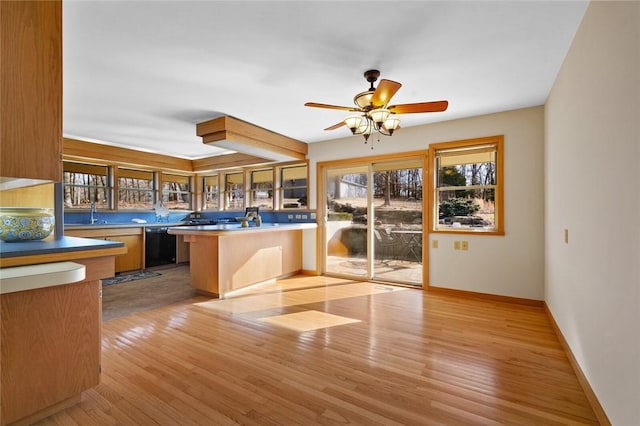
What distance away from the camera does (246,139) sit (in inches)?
163

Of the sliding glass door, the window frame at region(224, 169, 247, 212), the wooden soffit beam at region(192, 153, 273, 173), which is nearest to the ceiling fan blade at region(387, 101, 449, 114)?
the sliding glass door

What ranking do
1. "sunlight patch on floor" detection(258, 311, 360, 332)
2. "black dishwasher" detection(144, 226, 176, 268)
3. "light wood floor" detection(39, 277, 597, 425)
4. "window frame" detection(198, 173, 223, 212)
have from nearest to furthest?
"light wood floor" detection(39, 277, 597, 425) < "sunlight patch on floor" detection(258, 311, 360, 332) < "black dishwasher" detection(144, 226, 176, 268) < "window frame" detection(198, 173, 223, 212)

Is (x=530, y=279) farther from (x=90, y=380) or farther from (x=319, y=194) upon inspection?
(x=90, y=380)

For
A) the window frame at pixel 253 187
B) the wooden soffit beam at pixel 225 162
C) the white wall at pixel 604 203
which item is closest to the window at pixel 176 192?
the wooden soffit beam at pixel 225 162

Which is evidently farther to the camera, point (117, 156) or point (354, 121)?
point (117, 156)

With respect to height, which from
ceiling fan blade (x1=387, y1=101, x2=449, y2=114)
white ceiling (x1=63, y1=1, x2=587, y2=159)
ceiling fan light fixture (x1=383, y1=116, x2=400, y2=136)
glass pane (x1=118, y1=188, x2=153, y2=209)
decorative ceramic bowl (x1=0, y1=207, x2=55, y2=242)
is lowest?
decorative ceramic bowl (x1=0, y1=207, x2=55, y2=242)

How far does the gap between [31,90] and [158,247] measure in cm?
497

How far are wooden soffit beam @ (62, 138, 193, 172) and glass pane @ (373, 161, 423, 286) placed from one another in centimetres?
474

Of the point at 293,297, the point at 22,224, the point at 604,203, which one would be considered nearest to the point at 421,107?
the point at 604,203

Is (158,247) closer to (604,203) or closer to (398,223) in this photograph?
(398,223)

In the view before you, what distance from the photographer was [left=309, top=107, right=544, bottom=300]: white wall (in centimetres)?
346

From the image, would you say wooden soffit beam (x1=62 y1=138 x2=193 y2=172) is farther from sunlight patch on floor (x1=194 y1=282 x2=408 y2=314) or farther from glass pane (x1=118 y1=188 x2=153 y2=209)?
sunlight patch on floor (x1=194 y1=282 x2=408 y2=314)

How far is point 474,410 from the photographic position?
64.2 inches

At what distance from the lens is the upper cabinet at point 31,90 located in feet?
4.48
